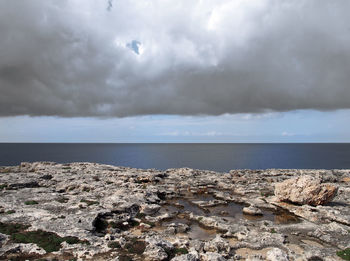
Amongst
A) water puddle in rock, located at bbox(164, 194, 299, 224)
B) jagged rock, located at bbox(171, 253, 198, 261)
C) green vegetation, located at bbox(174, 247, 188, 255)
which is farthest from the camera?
water puddle in rock, located at bbox(164, 194, 299, 224)

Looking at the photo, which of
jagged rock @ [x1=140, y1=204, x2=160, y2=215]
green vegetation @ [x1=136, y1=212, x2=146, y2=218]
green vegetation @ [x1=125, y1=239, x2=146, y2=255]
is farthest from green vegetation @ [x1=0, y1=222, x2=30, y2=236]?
jagged rock @ [x1=140, y1=204, x2=160, y2=215]

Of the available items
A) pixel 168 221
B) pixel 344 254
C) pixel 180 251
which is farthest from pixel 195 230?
pixel 344 254

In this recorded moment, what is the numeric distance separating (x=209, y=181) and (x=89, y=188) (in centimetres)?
3467

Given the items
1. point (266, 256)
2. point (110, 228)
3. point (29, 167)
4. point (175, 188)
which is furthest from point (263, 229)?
point (29, 167)

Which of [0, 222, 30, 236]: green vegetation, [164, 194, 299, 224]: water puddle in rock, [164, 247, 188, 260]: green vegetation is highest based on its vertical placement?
[0, 222, 30, 236]: green vegetation

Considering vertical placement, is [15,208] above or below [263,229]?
above

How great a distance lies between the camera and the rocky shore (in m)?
24.2

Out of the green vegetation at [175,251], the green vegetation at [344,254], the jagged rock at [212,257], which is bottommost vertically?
the green vegetation at [344,254]

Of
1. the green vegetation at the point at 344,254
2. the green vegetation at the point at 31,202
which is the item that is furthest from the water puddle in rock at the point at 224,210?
the green vegetation at the point at 31,202

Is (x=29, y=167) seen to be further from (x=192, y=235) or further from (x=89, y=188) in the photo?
(x=192, y=235)

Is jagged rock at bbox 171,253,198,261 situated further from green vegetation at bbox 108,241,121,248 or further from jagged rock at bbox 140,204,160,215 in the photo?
jagged rock at bbox 140,204,160,215

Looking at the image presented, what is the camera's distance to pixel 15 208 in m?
35.2

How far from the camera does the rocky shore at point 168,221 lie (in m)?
24.2

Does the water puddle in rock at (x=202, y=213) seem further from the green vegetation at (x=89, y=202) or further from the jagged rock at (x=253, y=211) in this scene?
the green vegetation at (x=89, y=202)
